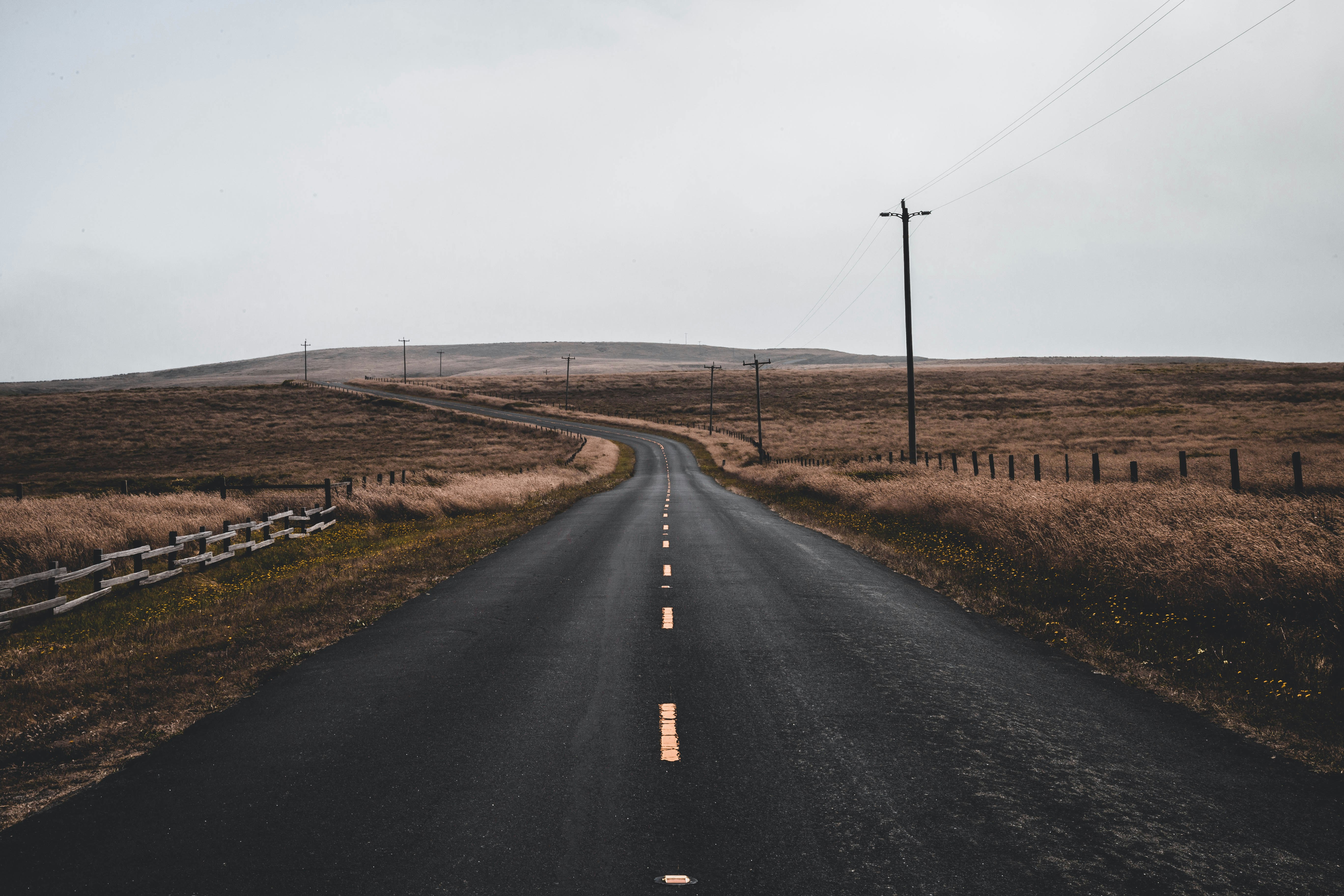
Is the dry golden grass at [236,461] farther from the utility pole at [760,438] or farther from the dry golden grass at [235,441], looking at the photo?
the utility pole at [760,438]

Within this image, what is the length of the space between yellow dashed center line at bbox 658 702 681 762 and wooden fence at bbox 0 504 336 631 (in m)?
10.1

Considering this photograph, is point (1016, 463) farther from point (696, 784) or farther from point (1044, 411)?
point (1044, 411)

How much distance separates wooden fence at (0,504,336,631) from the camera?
36.7ft

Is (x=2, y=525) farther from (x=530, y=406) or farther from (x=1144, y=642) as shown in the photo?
(x=530, y=406)

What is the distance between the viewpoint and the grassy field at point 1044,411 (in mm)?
34344

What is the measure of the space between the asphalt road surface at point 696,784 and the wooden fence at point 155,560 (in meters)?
5.95

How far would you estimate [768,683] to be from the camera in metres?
7.13

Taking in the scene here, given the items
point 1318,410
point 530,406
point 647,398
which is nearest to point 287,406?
point 530,406

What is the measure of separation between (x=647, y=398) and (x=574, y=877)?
117 m

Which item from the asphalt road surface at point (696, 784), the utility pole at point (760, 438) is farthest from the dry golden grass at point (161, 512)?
the utility pole at point (760, 438)

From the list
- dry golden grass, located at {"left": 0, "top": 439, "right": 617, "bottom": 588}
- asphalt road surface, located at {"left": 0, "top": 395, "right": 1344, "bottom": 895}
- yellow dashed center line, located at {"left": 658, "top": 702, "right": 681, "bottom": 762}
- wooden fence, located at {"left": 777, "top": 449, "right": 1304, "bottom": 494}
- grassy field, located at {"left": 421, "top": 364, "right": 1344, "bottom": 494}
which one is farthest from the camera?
grassy field, located at {"left": 421, "top": 364, "right": 1344, "bottom": 494}

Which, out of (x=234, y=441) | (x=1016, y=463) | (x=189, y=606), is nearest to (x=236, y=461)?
(x=234, y=441)

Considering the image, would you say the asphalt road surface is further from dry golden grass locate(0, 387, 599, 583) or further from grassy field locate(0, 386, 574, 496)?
grassy field locate(0, 386, 574, 496)

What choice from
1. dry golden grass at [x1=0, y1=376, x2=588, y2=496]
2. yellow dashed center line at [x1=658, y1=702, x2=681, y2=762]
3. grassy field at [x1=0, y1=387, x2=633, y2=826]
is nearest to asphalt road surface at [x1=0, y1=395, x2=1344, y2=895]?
yellow dashed center line at [x1=658, y1=702, x2=681, y2=762]
